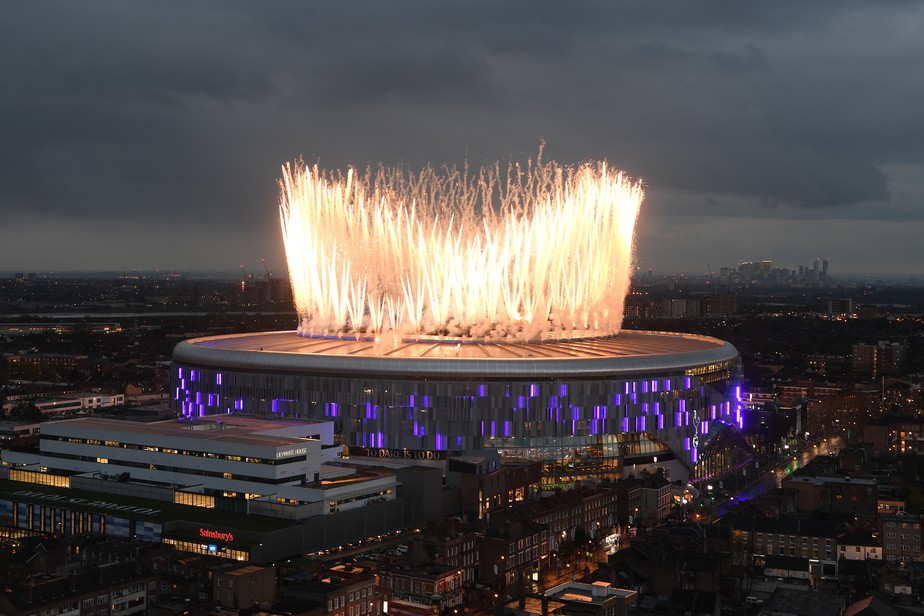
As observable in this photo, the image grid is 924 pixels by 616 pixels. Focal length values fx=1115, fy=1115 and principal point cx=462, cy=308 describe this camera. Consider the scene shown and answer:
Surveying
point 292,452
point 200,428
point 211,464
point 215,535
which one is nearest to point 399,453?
point 200,428

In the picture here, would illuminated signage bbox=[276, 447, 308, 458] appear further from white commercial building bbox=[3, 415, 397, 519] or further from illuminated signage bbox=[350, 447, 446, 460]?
illuminated signage bbox=[350, 447, 446, 460]

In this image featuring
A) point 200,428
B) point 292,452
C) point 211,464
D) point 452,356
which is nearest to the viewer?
point 292,452

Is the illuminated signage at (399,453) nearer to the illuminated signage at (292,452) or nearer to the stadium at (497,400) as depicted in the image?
the stadium at (497,400)

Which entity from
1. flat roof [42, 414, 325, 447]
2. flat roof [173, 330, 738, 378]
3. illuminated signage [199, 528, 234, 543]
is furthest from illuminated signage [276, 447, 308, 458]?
flat roof [173, 330, 738, 378]

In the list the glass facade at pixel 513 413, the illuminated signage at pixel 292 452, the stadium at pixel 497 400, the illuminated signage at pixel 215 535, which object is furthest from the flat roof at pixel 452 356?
the illuminated signage at pixel 215 535

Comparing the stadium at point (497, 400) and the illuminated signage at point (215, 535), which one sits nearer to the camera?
the illuminated signage at point (215, 535)

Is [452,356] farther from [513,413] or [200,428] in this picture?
[200,428]

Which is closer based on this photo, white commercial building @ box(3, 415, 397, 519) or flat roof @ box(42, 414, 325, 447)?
white commercial building @ box(3, 415, 397, 519)
